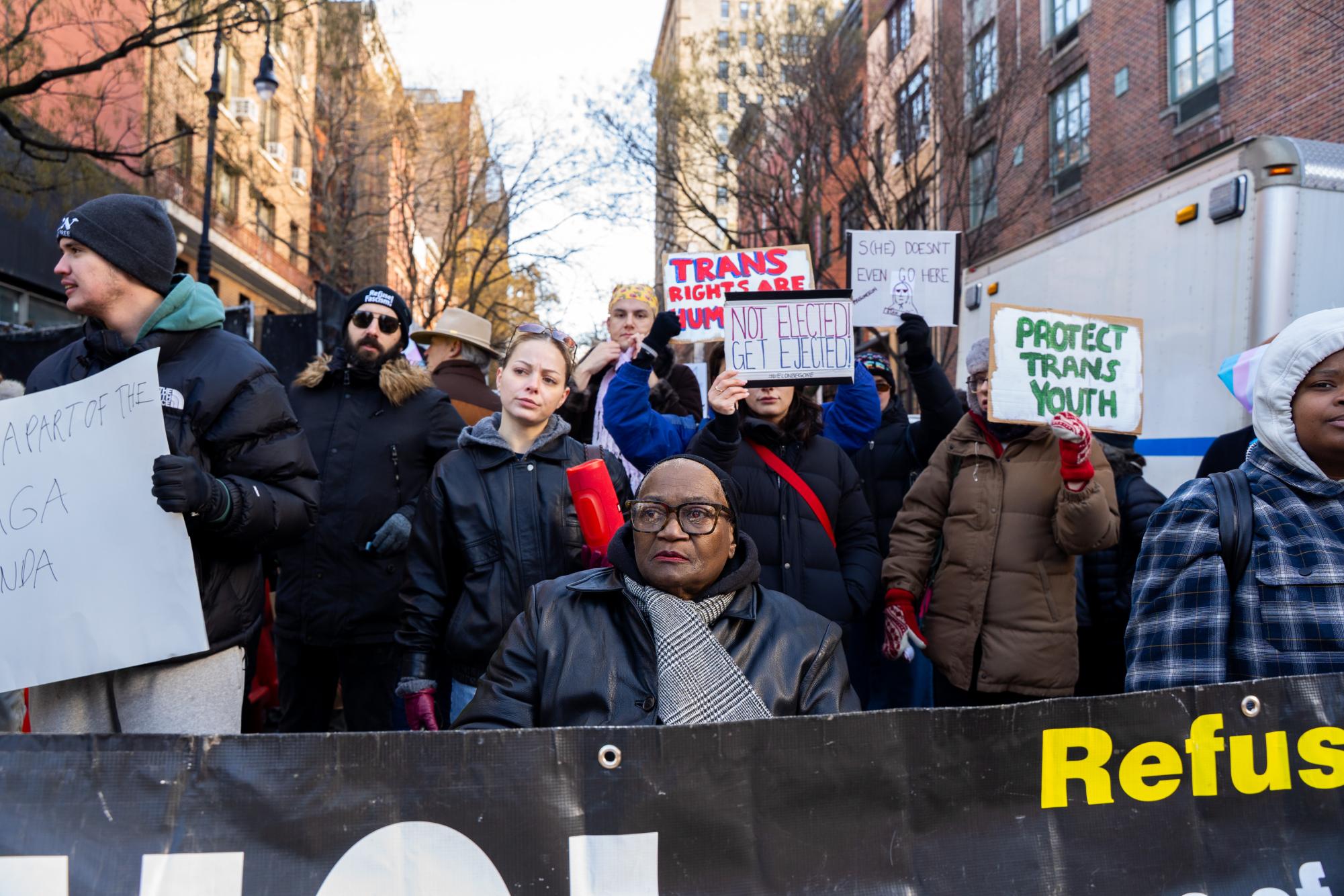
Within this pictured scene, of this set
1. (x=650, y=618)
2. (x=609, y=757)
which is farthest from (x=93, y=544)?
(x=609, y=757)

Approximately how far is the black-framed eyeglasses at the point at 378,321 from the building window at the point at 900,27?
14289mm

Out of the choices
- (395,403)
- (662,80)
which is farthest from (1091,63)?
(395,403)

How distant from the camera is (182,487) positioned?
2.43 m

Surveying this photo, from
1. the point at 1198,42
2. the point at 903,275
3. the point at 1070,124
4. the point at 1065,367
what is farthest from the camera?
the point at 1070,124

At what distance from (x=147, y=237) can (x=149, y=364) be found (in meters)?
0.46

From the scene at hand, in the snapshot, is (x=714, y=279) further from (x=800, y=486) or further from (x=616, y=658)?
(x=616, y=658)

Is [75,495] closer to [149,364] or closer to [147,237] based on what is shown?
[149,364]

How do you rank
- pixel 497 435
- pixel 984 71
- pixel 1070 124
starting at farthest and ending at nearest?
pixel 1070 124 → pixel 984 71 → pixel 497 435

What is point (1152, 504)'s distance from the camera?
4461 millimetres

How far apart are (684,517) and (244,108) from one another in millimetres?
27553

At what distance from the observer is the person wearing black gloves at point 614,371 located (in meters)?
5.12

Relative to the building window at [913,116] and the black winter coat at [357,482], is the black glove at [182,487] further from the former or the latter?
the building window at [913,116]

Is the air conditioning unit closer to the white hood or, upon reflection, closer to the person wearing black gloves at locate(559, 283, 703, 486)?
the person wearing black gloves at locate(559, 283, 703, 486)

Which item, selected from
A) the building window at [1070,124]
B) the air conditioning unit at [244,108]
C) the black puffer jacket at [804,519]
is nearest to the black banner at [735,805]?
the black puffer jacket at [804,519]
